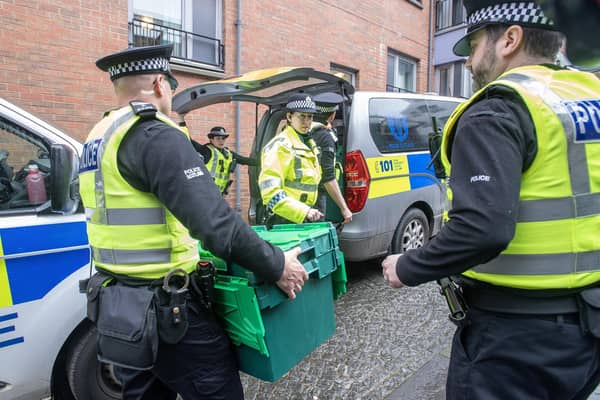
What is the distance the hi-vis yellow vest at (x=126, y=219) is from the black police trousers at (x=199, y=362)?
0.24 m

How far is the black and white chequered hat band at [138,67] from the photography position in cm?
177

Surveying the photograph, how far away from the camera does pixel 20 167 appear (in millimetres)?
2475

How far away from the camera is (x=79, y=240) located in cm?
235

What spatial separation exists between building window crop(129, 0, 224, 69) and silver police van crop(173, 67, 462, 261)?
323cm

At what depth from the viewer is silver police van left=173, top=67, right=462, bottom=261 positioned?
4207mm

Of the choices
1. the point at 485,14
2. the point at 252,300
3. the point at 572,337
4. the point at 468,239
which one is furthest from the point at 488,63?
the point at 252,300

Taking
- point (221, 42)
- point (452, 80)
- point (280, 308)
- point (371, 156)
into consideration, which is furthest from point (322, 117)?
point (452, 80)

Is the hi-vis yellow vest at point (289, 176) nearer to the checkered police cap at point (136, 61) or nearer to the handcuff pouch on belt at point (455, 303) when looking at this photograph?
the checkered police cap at point (136, 61)

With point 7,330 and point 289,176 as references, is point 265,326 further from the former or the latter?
point 289,176

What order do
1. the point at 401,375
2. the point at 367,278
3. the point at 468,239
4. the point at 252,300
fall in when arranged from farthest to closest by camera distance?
the point at 367,278
the point at 401,375
the point at 252,300
the point at 468,239

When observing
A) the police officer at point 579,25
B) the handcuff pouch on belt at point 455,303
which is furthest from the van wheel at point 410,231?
the police officer at point 579,25

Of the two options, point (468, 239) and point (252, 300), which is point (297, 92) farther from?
point (468, 239)

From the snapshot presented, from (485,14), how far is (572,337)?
103 cm

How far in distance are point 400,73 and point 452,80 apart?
300 cm
